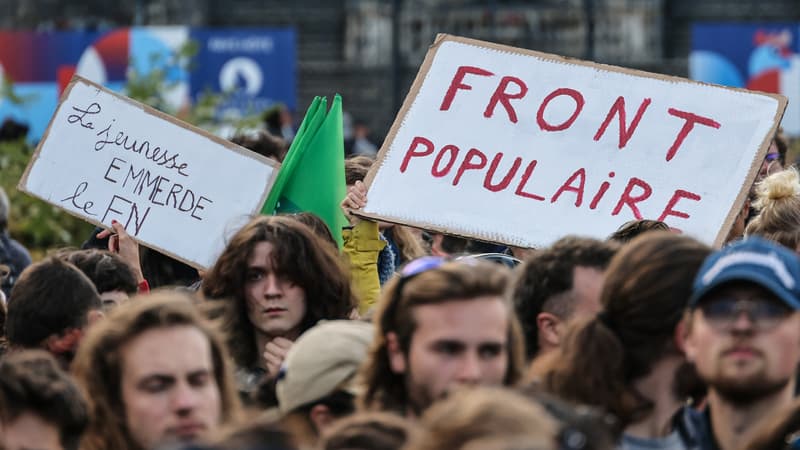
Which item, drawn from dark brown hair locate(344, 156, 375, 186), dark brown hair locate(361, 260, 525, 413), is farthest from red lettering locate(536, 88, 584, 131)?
dark brown hair locate(361, 260, 525, 413)

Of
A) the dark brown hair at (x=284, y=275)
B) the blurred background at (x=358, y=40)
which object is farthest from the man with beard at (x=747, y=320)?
the blurred background at (x=358, y=40)

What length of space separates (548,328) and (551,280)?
0.43ft

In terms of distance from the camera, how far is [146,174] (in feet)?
25.1

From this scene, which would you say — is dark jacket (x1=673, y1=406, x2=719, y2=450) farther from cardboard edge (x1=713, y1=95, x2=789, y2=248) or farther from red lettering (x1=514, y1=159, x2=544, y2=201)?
red lettering (x1=514, y1=159, x2=544, y2=201)

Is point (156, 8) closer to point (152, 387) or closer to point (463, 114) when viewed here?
point (463, 114)

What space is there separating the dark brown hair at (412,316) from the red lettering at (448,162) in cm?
226

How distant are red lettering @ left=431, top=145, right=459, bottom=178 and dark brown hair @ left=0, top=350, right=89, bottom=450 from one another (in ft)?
9.28

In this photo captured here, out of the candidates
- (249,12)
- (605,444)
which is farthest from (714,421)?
(249,12)

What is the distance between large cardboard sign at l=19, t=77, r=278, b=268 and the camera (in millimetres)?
7465

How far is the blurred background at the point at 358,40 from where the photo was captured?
747 inches

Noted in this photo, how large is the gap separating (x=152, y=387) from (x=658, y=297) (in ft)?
3.77

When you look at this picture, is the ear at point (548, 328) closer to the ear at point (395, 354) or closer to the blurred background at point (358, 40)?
the ear at point (395, 354)

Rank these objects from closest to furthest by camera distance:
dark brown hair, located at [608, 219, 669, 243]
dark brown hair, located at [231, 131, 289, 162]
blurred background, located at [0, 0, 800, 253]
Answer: dark brown hair, located at [608, 219, 669, 243] < dark brown hair, located at [231, 131, 289, 162] < blurred background, located at [0, 0, 800, 253]

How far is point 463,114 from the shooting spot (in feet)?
23.0
